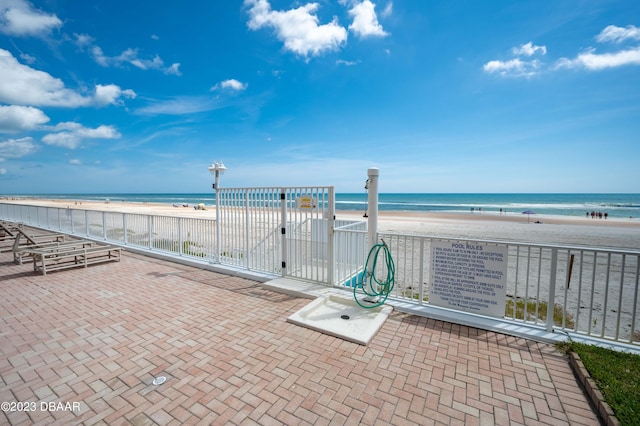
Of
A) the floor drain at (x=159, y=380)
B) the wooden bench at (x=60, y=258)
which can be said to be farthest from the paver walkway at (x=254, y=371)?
the wooden bench at (x=60, y=258)

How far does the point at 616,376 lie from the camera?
2.57 m

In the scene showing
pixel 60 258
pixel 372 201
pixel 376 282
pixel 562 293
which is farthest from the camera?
pixel 60 258

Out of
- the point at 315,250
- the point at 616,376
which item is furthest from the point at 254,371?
the point at 616,376

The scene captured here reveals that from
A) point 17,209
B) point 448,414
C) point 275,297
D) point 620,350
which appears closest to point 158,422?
point 448,414

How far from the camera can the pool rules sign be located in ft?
12.3

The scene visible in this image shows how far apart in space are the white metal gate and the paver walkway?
112 centimetres

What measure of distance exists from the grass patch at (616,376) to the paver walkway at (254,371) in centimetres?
18

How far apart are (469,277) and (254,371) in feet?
10.0

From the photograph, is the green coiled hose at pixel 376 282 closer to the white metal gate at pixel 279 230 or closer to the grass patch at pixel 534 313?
the white metal gate at pixel 279 230

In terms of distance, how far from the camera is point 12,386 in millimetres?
2572

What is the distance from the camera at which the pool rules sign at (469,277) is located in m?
3.75

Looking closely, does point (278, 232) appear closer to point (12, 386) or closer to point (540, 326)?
point (12, 386)

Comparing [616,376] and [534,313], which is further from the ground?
[616,376]

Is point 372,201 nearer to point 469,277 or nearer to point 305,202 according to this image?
point 305,202
